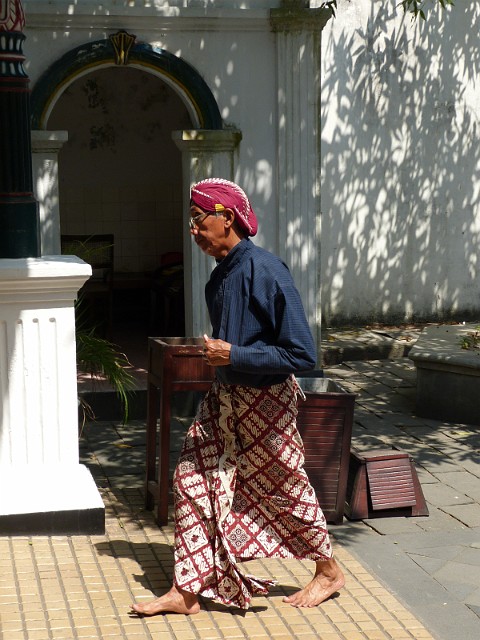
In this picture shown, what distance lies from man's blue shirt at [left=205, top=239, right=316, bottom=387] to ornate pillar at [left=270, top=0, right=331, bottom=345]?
4.49 m

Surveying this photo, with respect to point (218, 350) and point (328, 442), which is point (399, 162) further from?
point (218, 350)

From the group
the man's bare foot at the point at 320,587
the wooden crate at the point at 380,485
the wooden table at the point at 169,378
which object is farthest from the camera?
the wooden crate at the point at 380,485

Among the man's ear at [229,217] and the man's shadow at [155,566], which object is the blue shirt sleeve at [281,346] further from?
the man's shadow at [155,566]

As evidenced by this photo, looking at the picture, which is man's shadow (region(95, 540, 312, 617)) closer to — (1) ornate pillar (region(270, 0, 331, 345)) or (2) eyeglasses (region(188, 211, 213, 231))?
(2) eyeglasses (region(188, 211, 213, 231))

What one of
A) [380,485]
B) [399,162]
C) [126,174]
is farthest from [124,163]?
[380,485]

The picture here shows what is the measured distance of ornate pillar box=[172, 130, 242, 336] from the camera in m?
9.35

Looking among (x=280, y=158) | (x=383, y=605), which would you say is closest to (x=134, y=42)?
(x=280, y=158)

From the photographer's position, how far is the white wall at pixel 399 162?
1238 cm

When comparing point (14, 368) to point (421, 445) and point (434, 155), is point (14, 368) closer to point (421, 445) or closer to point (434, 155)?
point (421, 445)

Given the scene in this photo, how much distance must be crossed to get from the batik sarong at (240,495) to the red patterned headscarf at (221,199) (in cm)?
77

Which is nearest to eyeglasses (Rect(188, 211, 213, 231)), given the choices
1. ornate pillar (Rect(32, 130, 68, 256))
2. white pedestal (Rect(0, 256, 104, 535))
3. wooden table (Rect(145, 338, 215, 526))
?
white pedestal (Rect(0, 256, 104, 535))

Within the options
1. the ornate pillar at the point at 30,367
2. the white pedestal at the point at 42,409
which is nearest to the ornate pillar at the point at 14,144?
the ornate pillar at the point at 30,367

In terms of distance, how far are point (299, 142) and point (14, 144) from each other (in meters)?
3.90

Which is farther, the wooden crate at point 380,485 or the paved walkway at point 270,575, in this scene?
the wooden crate at point 380,485
